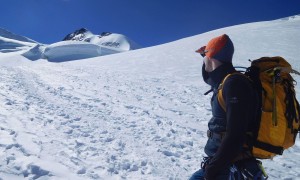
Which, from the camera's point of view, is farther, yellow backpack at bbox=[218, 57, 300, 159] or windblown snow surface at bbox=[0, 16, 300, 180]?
windblown snow surface at bbox=[0, 16, 300, 180]

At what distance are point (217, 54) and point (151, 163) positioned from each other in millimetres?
3143

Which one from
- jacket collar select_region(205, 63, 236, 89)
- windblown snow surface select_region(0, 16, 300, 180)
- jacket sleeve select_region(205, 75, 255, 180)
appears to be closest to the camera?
jacket sleeve select_region(205, 75, 255, 180)

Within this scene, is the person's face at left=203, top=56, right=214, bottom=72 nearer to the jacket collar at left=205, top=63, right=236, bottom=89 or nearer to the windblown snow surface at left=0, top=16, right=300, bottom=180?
the jacket collar at left=205, top=63, right=236, bottom=89

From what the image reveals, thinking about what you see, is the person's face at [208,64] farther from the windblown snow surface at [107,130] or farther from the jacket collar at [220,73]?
the windblown snow surface at [107,130]

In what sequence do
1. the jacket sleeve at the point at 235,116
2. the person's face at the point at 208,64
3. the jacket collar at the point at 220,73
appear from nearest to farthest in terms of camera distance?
the jacket sleeve at the point at 235,116, the jacket collar at the point at 220,73, the person's face at the point at 208,64

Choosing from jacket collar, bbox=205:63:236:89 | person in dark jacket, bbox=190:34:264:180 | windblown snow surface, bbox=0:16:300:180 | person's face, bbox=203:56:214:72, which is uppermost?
person's face, bbox=203:56:214:72

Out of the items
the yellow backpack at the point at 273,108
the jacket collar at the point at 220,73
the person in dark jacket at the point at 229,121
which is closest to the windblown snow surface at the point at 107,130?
the person in dark jacket at the point at 229,121

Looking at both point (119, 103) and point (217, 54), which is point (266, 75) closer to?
point (217, 54)

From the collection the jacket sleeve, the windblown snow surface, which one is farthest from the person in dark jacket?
the windblown snow surface

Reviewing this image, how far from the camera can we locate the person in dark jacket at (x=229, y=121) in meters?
2.31

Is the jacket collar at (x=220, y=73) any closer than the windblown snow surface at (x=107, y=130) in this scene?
Yes

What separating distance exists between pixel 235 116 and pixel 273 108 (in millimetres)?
315

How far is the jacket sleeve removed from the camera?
90.6 inches

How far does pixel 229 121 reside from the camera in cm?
233
